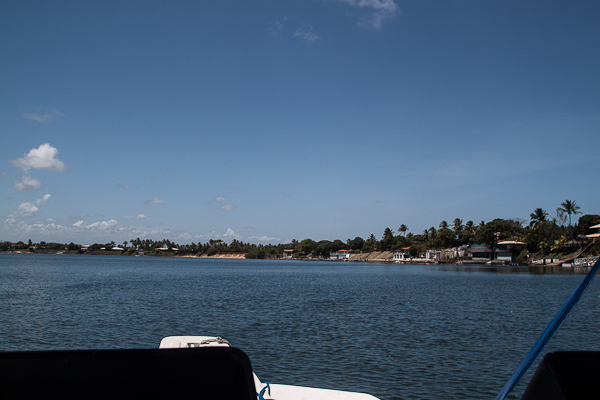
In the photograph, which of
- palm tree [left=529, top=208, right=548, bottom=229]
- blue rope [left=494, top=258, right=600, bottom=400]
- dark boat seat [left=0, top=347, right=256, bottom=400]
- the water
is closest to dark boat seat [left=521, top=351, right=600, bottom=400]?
blue rope [left=494, top=258, right=600, bottom=400]

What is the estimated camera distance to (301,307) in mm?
30375

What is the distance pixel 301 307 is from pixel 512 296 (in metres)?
22.0

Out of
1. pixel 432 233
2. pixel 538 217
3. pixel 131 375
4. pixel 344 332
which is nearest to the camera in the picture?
pixel 131 375

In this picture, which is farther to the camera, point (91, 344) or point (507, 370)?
point (91, 344)

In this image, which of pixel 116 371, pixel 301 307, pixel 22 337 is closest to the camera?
pixel 116 371

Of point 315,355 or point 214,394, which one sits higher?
point 214,394

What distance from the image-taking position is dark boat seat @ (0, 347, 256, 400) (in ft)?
8.16

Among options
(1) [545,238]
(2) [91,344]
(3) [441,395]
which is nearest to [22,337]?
(2) [91,344]

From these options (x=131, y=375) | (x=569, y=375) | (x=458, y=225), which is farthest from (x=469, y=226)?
(x=131, y=375)

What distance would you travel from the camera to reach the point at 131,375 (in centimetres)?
255

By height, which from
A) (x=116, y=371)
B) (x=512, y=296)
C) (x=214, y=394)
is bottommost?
(x=512, y=296)

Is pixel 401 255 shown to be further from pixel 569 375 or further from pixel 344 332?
pixel 569 375

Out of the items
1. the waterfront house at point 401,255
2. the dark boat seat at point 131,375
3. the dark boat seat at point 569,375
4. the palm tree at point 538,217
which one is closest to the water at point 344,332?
the dark boat seat at point 569,375

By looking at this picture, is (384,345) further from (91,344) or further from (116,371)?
(116,371)
